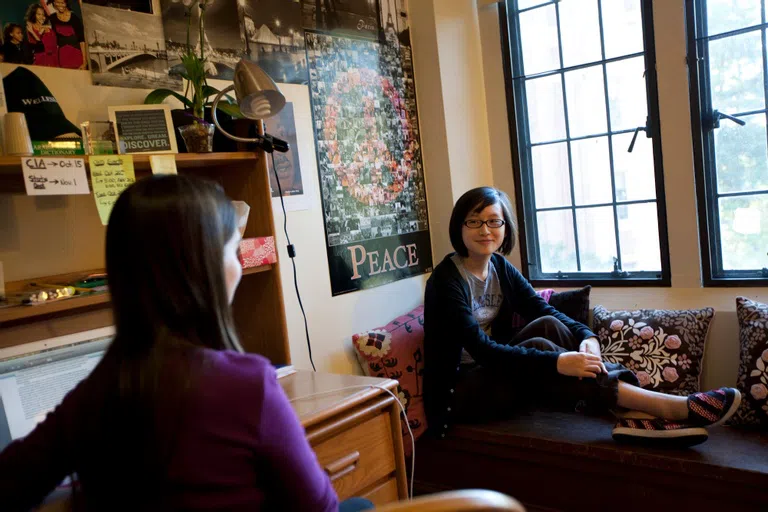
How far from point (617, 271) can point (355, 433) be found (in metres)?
1.60

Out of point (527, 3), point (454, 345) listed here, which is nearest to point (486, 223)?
point (454, 345)

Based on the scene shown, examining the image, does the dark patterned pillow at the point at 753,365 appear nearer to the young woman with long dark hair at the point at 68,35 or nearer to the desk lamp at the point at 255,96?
the desk lamp at the point at 255,96

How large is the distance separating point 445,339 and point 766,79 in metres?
1.50

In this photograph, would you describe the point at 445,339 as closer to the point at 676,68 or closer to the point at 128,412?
the point at 676,68

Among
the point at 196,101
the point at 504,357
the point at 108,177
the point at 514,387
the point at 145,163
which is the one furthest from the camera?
the point at 514,387

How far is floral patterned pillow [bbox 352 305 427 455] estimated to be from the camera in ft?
7.63

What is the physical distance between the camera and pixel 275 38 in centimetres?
220

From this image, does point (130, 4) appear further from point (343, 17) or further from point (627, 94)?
point (627, 94)

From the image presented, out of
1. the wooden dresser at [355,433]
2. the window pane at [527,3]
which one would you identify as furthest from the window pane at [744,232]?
the wooden dresser at [355,433]

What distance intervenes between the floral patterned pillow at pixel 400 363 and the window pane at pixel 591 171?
3.35 ft

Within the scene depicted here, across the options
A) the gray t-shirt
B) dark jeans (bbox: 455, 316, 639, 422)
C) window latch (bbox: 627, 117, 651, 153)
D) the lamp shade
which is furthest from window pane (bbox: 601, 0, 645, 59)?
the lamp shade

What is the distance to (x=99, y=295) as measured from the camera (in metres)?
1.43

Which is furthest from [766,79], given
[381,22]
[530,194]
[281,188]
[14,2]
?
[14,2]

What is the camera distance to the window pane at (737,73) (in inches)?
91.1
